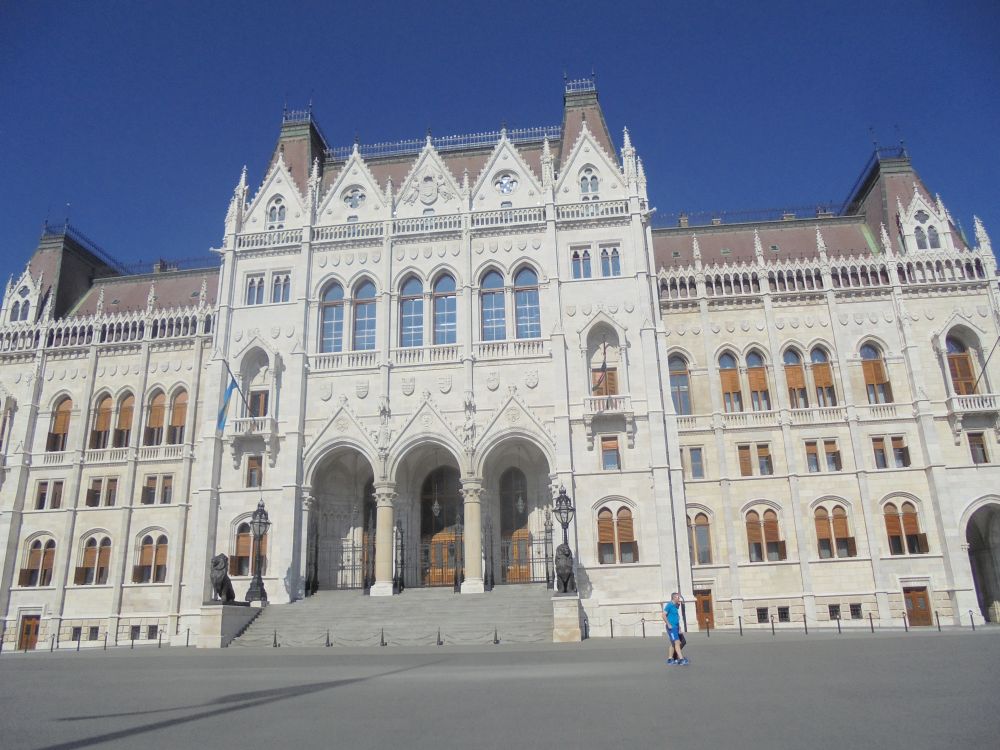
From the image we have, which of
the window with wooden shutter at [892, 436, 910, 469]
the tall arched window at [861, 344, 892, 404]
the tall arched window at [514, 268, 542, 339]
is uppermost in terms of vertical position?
the tall arched window at [514, 268, 542, 339]

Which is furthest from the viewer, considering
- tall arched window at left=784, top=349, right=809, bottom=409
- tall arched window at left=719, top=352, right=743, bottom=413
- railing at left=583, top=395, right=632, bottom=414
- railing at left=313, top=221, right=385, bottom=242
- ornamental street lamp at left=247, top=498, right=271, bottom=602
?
railing at left=313, top=221, right=385, bottom=242

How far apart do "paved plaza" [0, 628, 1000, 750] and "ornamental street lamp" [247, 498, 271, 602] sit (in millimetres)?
12444

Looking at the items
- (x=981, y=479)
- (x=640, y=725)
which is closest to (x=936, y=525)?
(x=981, y=479)

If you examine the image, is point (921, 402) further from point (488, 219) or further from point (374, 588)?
point (374, 588)

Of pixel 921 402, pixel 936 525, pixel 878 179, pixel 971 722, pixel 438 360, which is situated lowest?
pixel 971 722

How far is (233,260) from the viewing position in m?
38.7

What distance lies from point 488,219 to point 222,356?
15.3 metres

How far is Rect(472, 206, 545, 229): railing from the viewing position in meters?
37.3

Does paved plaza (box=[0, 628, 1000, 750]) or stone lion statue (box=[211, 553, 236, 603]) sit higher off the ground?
stone lion statue (box=[211, 553, 236, 603])

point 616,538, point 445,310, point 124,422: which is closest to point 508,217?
point 445,310

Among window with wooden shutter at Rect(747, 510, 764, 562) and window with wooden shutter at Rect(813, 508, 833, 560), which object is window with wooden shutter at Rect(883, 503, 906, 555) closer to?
window with wooden shutter at Rect(813, 508, 833, 560)

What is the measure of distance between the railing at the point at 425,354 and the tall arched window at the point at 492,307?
183 cm

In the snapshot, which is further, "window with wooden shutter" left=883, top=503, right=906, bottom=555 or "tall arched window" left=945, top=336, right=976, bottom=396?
"tall arched window" left=945, top=336, right=976, bottom=396

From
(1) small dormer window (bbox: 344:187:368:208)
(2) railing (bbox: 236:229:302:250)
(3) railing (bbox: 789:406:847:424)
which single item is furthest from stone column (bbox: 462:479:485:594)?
(1) small dormer window (bbox: 344:187:368:208)
